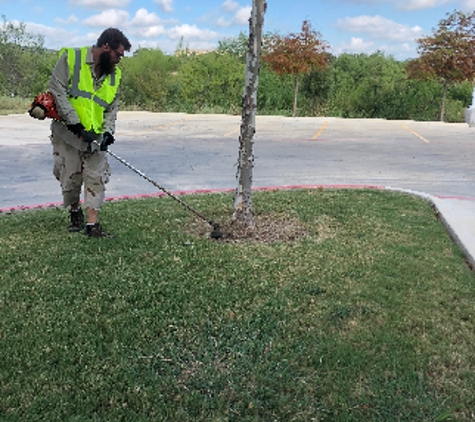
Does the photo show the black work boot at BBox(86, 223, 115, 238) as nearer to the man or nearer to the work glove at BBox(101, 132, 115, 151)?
the man

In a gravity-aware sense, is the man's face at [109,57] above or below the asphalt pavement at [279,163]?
above

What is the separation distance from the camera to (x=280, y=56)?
25.5m

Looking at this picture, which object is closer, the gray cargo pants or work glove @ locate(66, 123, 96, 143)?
work glove @ locate(66, 123, 96, 143)

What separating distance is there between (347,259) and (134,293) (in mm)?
1954

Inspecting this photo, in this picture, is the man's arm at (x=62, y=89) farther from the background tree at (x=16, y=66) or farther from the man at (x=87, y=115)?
the background tree at (x=16, y=66)

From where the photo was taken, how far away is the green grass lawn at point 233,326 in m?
2.83

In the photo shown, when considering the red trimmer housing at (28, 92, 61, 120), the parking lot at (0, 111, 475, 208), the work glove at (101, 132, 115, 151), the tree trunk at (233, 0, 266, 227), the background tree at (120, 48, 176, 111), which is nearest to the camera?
the red trimmer housing at (28, 92, 61, 120)

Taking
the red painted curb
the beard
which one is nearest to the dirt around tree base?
the beard

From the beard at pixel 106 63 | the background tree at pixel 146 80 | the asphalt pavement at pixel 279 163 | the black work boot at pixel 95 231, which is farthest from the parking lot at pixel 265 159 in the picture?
the background tree at pixel 146 80

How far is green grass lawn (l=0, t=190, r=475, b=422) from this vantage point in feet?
9.30

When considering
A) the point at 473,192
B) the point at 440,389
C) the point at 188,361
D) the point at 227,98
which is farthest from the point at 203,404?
the point at 227,98

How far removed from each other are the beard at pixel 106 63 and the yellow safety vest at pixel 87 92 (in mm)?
78

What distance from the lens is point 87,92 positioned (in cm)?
506

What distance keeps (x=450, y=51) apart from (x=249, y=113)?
21.1m
